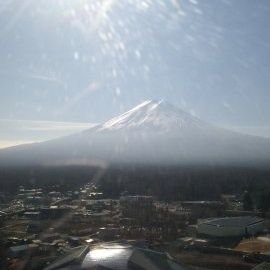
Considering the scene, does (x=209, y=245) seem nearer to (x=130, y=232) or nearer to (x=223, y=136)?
(x=130, y=232)

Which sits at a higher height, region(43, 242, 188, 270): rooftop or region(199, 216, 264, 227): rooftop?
region(199, 216, 264, 227): rooftop

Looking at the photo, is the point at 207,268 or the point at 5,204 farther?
the point at 5,204

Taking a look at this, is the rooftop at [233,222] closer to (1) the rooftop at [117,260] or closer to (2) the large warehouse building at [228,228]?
(2) the large warehouse building at [228,228]

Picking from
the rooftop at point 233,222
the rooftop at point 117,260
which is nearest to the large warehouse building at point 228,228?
the rooftop at point 233,222

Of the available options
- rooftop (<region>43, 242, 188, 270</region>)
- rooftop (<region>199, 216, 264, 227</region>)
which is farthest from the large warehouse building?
rooftop (<region>43, 242, 188, 270</region>)

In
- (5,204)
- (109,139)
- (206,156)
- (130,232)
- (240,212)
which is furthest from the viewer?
(206,156)

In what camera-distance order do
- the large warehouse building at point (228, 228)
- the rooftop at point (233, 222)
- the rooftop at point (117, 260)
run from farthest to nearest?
the rooftop at point (233, 222) → the large warehouse building at point (228, 228) → the rooftop at point (117, 260)

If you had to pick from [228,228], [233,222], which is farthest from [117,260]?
[233,222]

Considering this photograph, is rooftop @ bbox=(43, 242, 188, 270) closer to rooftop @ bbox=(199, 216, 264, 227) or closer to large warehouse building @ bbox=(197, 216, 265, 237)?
large warehouse building @ bbox=(197, 216, 265, 237)

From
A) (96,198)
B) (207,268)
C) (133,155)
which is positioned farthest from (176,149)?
(207,268)

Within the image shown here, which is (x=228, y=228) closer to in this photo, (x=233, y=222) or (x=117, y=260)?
(x=233, y=222)

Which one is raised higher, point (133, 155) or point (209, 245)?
point (133, 155)
